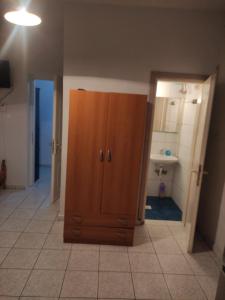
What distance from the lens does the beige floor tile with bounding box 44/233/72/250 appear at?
233cm

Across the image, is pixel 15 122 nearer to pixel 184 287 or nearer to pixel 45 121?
pixel 45 121

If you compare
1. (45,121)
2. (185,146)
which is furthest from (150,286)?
(45,121)

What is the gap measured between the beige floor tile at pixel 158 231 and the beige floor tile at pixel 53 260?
1152mm

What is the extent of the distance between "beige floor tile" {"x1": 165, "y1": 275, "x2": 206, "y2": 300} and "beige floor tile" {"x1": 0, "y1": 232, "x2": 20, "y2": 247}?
1.74 metres

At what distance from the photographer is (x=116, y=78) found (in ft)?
8.61

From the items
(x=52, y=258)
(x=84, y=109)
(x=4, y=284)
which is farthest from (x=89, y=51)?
(x=4, y=284)

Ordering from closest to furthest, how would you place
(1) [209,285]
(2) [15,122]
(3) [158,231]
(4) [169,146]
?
(1) [209,285] < (3) [158,231] < (2) [15,122] < (4) [169,146]

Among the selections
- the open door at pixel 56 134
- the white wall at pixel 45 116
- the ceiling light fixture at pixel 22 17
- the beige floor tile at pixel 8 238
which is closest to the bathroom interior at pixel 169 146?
the open door at pixel 56 134

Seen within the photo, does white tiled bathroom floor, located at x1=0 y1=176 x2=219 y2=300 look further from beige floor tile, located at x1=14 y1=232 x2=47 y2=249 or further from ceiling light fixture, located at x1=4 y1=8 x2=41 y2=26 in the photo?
ceiling light fixture, located at x1=4 y1=8 x2=41 y2=26

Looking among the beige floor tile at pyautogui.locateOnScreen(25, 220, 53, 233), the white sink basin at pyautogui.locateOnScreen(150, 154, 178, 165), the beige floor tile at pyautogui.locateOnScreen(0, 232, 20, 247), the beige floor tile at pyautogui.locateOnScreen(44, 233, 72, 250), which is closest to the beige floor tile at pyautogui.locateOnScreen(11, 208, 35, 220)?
the beige floor tile at pyautogui.locateOnScreen(25, 220, 53, 233)

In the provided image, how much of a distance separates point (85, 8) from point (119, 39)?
0.54 metres

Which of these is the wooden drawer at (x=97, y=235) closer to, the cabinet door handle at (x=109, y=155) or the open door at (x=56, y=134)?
the cabinet door handle at (x=109, y=155)

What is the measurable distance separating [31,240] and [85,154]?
4.04 feet

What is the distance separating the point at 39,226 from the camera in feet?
8.99
